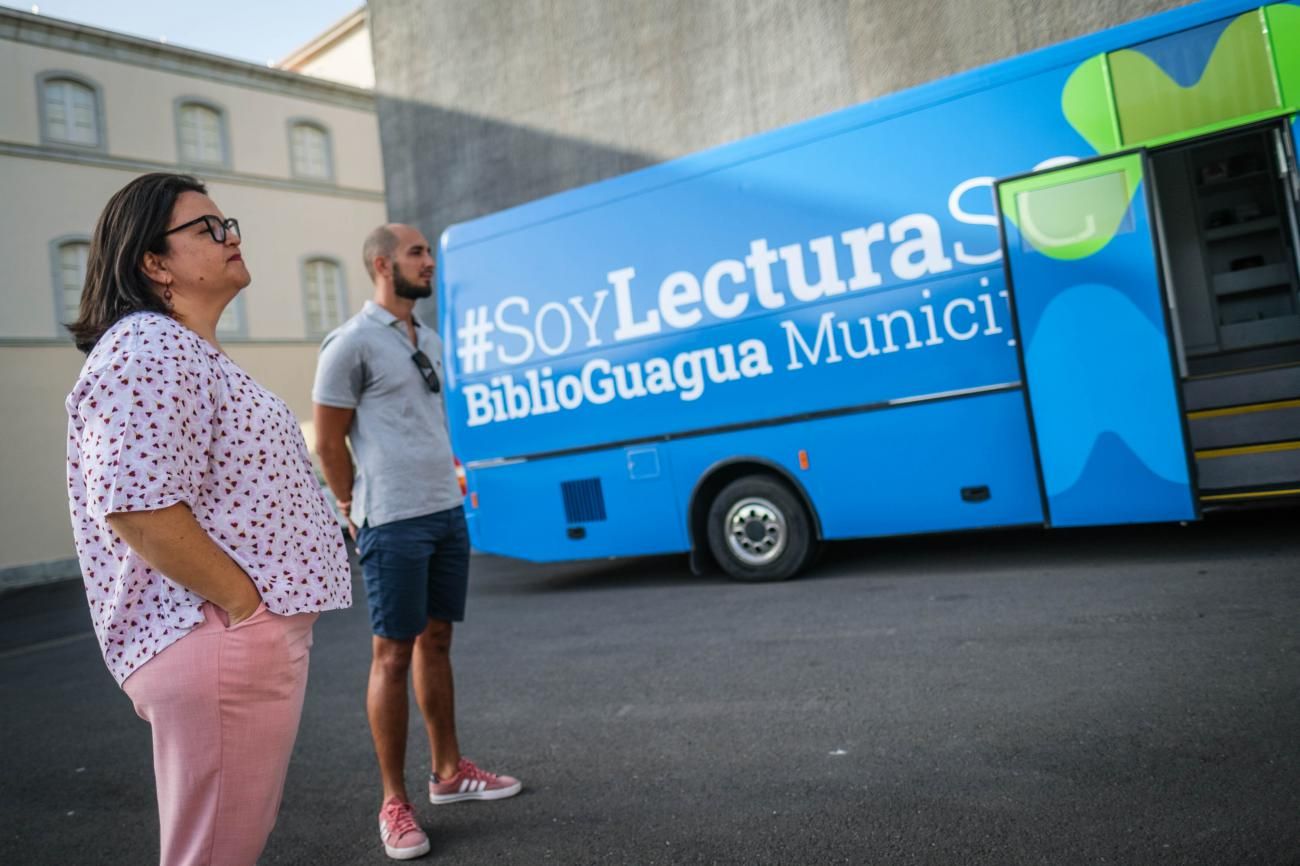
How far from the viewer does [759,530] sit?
309 inches

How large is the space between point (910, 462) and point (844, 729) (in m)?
3.42

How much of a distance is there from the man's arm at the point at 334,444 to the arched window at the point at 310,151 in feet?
71.7

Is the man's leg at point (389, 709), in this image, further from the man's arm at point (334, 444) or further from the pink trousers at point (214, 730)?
the pink trousers at point (214, 730)

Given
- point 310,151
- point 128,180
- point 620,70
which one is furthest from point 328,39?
point 620,70

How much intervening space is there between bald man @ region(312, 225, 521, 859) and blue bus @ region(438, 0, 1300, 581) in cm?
414

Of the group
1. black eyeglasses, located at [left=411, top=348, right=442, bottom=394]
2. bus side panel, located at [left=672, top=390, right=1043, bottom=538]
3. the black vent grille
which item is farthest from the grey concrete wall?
black eyeglasses, located at [left=411, top=348, right=442, bottom=394]

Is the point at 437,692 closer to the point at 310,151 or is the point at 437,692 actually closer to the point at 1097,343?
the point at 1097,343

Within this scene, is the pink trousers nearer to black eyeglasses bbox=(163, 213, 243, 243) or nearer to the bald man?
black eyeglasses bbox=(163, 213, 243, 243)

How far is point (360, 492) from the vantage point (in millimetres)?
3561

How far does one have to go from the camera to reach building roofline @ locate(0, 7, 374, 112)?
1934 cm

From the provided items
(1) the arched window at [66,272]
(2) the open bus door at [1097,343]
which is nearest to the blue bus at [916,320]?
(2) the open bus door at [1097,343]

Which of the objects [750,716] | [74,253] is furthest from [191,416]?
[74,253]

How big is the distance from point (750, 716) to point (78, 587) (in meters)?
15.5

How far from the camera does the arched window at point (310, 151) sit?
77.4 ft
